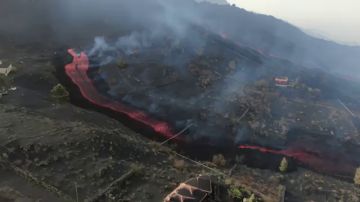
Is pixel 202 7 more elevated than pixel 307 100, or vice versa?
pixel 202 7

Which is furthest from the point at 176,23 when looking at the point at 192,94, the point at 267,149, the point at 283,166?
the point at 283,166

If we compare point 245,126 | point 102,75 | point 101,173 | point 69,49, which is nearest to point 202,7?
point 69,49

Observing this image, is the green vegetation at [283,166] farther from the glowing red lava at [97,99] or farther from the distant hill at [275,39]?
the distant hill at [275,39]

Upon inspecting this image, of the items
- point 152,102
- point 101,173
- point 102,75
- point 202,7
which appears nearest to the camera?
point 101,173

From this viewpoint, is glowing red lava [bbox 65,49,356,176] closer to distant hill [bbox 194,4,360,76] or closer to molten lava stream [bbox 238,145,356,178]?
molten lava stream [bbox 238,145,356,178]

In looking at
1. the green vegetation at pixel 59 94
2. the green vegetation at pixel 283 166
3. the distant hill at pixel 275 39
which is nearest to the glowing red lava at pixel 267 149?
the green vegetation at pixel 283 166

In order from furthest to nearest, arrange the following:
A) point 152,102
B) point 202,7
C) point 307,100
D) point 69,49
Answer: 1. point 202,7
2. point 69,49
3. point 307,100
4. point 152,102

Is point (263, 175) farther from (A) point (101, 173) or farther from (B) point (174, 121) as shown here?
(A) point (101, 173)
